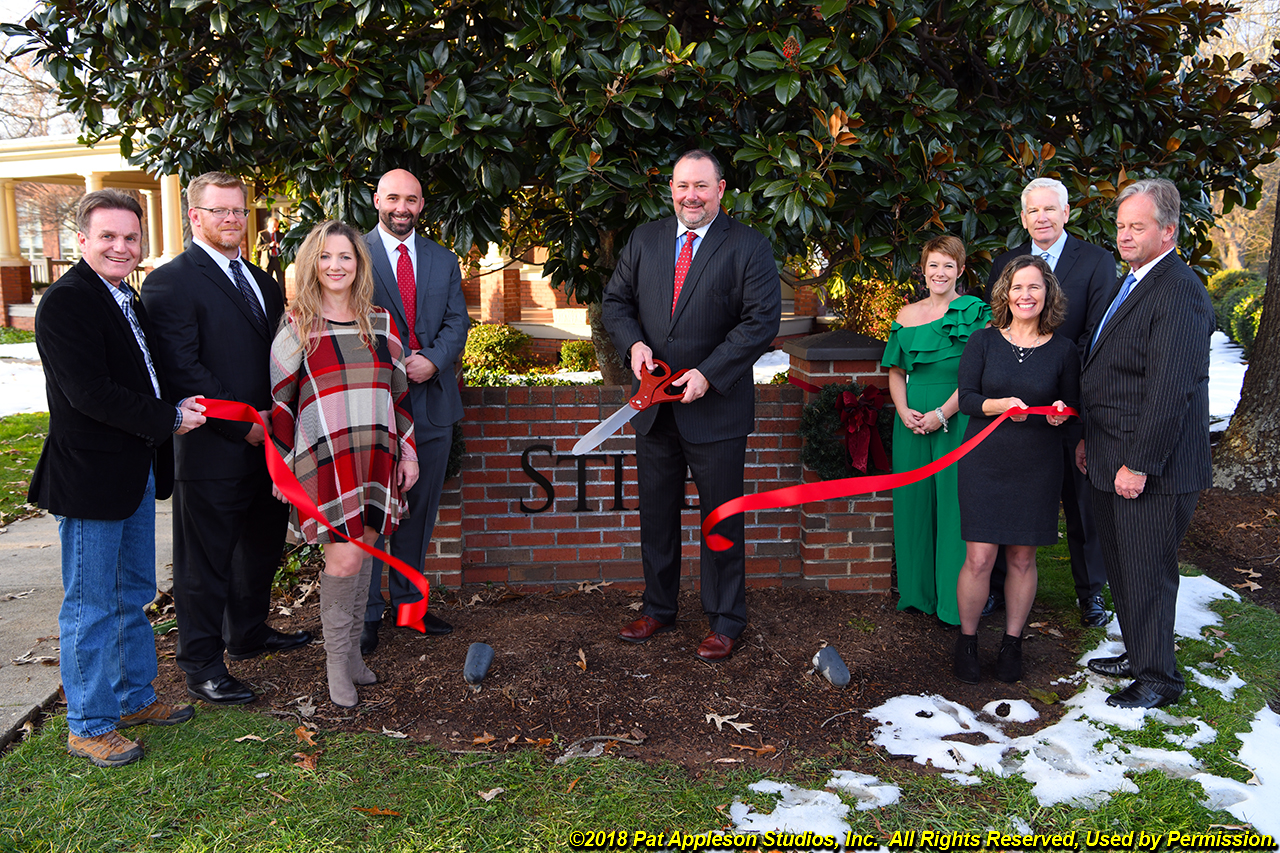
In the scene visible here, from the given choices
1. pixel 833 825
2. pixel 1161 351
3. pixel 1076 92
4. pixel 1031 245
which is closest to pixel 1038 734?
pixel 833 825

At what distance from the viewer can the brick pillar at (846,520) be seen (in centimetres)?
487

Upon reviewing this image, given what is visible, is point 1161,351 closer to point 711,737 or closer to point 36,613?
point 711,737

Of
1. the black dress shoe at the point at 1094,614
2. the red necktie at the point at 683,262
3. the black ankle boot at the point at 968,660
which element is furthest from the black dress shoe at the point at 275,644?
the black dress shoe at the point at 1094,614

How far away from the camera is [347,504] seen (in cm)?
343

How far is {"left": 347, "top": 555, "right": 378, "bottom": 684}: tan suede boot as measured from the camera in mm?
3578

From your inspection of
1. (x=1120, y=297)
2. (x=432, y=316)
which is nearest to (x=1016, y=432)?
(x=1120, y=297)

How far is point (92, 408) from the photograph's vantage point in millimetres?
3000

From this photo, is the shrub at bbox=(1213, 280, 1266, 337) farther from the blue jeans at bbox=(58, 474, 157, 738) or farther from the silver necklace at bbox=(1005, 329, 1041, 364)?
the blue jeans at bbox=(58, 474, 157, 738)

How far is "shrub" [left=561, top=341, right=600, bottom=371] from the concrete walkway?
24.3 feet

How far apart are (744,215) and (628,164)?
62 cm

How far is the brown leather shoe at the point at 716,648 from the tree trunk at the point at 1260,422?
497 cm

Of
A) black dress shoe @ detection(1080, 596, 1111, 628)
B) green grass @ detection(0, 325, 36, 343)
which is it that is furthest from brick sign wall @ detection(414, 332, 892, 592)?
green grass @ detection(0, 325, 36, 343)

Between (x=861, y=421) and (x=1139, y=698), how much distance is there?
1.76m

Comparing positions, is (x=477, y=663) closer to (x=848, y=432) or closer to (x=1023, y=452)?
(x=848, y=432)
